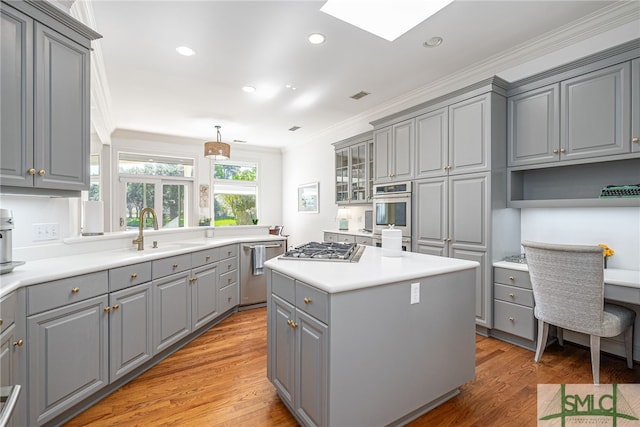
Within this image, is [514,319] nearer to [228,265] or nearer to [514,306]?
[514,306]

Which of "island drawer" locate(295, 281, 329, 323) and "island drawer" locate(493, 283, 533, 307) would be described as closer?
"island drawer" locate(295, 281, 329, 323)

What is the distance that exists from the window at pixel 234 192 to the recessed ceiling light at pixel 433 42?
5.31 metres

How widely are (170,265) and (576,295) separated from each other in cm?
324

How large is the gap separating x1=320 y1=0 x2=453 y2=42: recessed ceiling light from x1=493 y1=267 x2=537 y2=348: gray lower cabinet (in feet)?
7.94

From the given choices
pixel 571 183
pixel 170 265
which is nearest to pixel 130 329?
pixel 170 265

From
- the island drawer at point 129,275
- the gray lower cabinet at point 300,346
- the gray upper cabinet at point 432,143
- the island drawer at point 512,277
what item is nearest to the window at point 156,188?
the island drawer at point 129,275

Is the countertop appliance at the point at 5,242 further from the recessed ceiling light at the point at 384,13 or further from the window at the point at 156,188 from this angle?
the window at the point at 156,188

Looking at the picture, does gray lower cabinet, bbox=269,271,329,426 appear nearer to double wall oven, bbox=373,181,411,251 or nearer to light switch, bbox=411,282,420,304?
light switch, bbox=411,282,420,304

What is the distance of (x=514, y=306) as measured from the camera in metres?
2.81

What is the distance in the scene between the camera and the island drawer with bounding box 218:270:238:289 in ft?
11.3

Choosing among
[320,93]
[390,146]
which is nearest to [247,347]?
[390,146]

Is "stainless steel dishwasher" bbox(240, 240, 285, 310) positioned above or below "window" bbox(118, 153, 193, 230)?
below

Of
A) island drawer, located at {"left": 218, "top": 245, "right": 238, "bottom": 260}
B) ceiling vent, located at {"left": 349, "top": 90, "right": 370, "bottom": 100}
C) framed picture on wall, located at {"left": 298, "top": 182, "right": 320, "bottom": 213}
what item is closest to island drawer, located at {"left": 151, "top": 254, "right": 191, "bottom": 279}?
island drawer, located at {"left": 218, "top": 245, "right": 238, "bottom": 260}

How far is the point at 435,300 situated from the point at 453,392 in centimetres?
75
